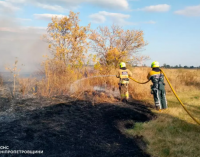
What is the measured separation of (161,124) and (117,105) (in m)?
3.11

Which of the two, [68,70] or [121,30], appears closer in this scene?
[68,70]

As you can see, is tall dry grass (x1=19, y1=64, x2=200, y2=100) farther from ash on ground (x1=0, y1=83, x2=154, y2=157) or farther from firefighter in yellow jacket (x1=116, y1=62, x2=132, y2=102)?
ash on ground (x1=0, y1=83, x2=154, y2=157)

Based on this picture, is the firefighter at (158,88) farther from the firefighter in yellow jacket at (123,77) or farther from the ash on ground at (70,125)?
the firefighter in yellow jacket at (123,77)

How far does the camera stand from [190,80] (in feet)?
52.7

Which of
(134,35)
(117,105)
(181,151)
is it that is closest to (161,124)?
(181,151)

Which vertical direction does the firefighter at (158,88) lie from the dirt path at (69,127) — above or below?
above

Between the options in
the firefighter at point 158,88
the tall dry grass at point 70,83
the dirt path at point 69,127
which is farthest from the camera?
the tall dry grass at point 70,83

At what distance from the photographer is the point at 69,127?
6.16 m

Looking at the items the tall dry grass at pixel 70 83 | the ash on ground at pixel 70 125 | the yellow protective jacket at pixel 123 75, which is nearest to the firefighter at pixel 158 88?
the ash on ground at pixel 70 125

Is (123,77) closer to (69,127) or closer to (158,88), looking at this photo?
(158,88)

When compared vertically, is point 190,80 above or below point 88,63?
below

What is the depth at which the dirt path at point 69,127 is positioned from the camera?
4664 millimetres

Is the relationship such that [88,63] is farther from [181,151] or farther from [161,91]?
[181,151]

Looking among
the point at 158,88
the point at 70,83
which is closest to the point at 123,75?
the point at 158,88
